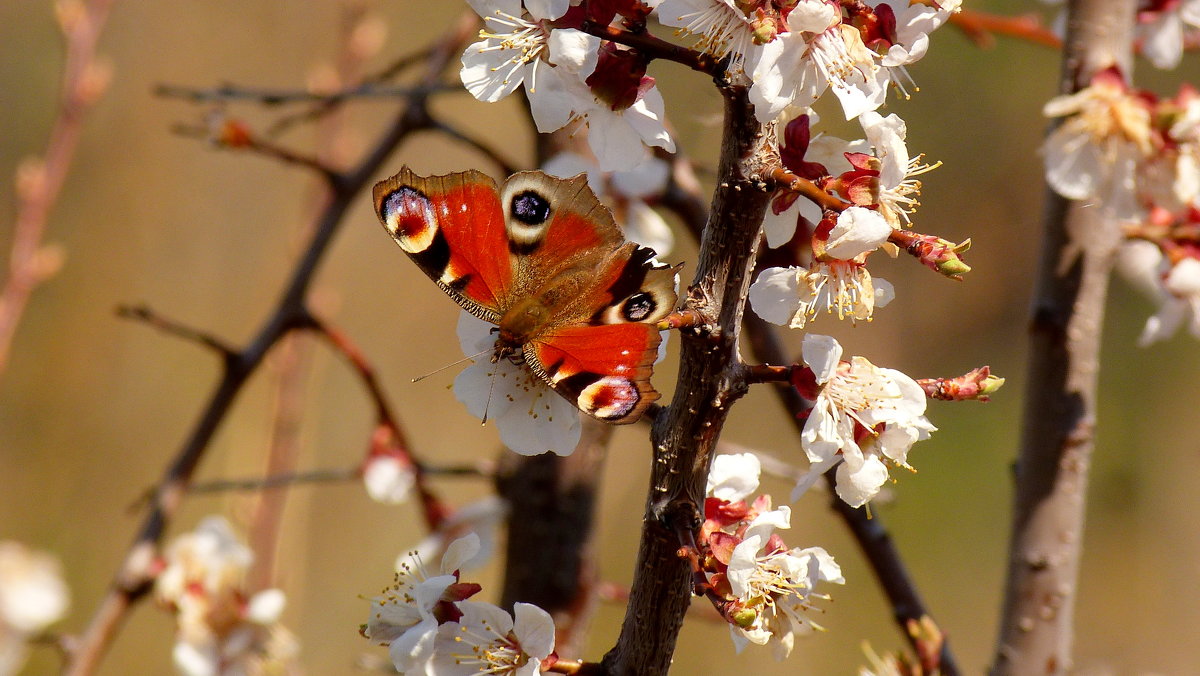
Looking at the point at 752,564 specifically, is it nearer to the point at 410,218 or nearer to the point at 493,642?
the point at 493,642

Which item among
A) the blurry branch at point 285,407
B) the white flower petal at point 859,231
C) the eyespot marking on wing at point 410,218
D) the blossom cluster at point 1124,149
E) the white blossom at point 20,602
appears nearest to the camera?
the white flower petal at point 859,231

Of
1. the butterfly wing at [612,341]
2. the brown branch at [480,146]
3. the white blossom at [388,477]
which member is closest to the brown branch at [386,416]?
the white blossom at [388,477]

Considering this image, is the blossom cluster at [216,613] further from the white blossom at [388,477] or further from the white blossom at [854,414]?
the white blossom at [854,414]

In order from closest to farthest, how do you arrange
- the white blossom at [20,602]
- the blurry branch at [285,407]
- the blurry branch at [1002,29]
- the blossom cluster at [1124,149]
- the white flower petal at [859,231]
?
1. the white flower petal at [859,231]
2. the blossom cluster at [1124,149]
3. the blurry branch at [1002,29]
4. the white blossom at [20,602]
5. the blurry branch at [285,407]

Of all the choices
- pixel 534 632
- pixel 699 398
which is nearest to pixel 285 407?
pixel 534 632

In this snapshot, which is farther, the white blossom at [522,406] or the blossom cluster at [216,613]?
the blossom cluster at [216,613]

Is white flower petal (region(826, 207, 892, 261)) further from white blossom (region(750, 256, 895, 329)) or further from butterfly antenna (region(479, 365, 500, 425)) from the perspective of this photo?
butterfly antenna (region(479, 365, 500, 425))

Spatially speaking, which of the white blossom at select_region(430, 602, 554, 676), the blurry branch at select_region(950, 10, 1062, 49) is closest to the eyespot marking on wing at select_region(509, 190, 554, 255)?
the white blossom at select_region(430, 602, 554, 676)
